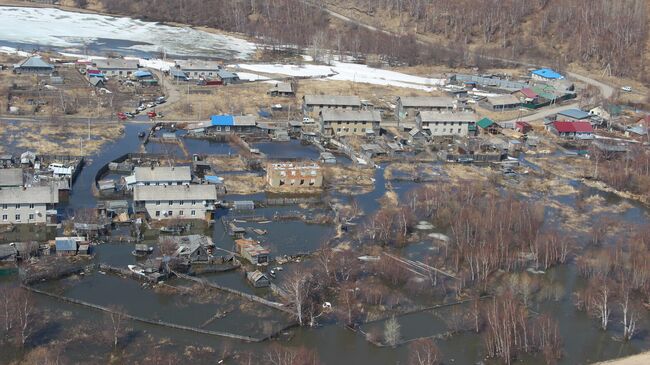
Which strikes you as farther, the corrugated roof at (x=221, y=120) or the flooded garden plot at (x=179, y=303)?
the corrugated roof at (x=221, y=120)

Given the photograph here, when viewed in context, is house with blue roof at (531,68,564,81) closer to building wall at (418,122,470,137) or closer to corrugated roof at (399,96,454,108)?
corrugated roof at (399,96,454,108)

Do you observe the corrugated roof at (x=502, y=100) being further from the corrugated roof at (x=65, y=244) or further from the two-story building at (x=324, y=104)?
the corrugated roof at (x=65, y=244)

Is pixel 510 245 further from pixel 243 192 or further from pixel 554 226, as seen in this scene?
pixel 243 192

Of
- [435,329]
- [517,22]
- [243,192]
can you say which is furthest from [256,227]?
[517,22]

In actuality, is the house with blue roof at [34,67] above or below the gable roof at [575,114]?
above

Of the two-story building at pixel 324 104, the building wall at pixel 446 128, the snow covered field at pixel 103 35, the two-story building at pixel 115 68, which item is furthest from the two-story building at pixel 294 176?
the snow covered field at pixel 103 35

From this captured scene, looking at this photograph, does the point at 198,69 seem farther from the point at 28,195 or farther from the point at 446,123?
the point at 28,195

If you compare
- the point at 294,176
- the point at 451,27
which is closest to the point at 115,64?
the point at 294,176

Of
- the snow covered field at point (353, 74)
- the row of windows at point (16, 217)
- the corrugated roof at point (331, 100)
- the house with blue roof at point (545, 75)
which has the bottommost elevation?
the row of windows at point (16, 217)
